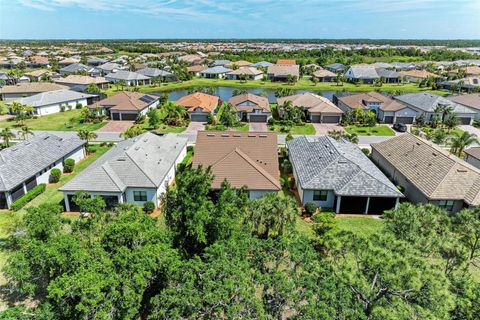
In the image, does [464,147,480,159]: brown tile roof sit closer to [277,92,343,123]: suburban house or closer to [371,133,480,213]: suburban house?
[371,133,480,213]: suburban house

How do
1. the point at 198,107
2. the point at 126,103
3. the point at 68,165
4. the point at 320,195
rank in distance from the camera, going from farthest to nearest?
the point at 126,103, the point at 198,107, the point at 68,165, the point at 320,195

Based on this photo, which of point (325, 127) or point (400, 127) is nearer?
point (400, 127)

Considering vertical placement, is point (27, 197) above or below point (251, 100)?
below

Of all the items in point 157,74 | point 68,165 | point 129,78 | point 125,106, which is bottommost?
point 68,165

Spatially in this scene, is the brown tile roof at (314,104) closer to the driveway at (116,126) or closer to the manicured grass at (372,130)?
the manicured grass at (372,130)

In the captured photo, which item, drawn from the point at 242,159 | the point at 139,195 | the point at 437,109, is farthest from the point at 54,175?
the point at 437,109

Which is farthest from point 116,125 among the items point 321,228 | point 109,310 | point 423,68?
point 423,68

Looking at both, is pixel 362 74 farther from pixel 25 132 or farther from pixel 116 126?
pixel 25 132
